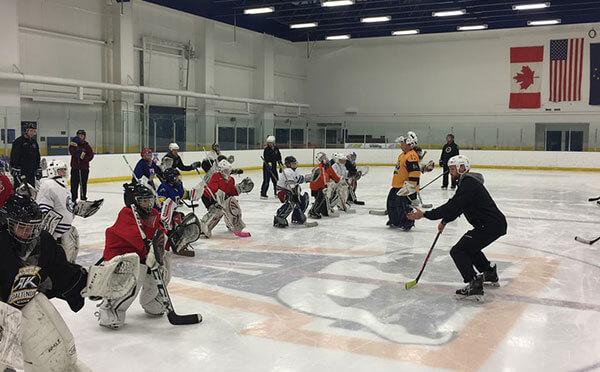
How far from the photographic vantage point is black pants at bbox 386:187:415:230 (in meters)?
8.80

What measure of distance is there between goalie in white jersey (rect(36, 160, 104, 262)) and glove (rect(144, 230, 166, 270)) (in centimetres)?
149

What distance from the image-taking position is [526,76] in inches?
995

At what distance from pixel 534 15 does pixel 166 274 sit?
21965 millimetres

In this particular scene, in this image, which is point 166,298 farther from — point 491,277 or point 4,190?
point 491,277

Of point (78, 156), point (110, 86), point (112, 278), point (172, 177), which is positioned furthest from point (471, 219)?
point (110, 86)

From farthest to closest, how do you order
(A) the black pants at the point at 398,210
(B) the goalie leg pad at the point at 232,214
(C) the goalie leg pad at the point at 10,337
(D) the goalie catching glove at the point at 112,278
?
(A) the black pants at the point at 398,210, (B) the goalie leg pad at the point at 232,214, (D) the goalie catching glove at the point at 112,278, (C) the goalie leg pad at the point at 10,337

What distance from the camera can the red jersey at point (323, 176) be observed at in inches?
391

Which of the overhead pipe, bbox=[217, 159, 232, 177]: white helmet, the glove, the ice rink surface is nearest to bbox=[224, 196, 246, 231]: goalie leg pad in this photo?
the ice rink surface

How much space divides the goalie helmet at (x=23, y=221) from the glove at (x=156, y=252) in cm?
112

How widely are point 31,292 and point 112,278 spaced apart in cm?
53

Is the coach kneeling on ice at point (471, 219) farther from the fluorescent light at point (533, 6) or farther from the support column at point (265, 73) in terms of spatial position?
the support column at point (265, 73)

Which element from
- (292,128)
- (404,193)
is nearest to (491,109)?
(292,128)

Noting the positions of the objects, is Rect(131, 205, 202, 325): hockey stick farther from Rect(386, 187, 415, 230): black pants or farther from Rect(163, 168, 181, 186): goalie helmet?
Rect(386, 187, 415, 230): black pants

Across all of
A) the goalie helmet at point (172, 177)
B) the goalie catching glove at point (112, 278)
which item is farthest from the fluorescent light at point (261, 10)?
the goalie catching glove at point (112, 278)
